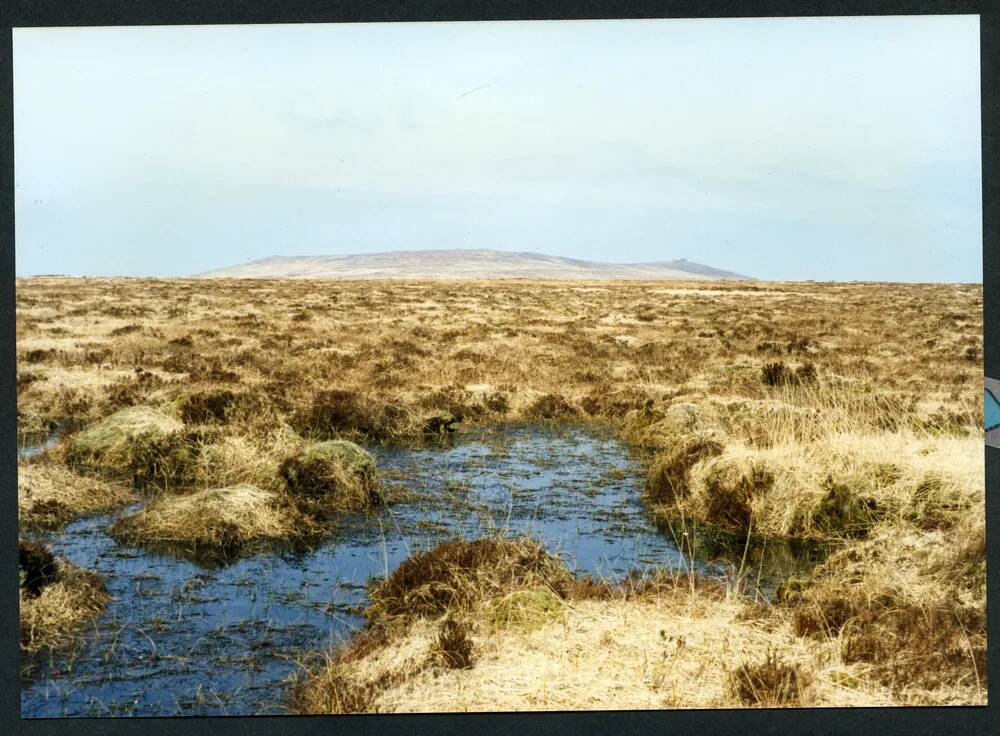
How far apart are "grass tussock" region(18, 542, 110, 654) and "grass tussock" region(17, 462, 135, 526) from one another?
1.70 meters

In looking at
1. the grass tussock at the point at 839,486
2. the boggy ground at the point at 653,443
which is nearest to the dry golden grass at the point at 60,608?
the boggy ground at the point at 653,443

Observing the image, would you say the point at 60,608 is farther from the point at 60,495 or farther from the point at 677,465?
the point at 677,465

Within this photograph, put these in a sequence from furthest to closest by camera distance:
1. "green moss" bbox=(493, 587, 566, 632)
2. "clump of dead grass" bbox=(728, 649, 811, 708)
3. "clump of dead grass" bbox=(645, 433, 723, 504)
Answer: "clump of dead grass" bbox=(645, 433, 723, 504), "green moss" bbox=(493, 587, 566, 632), "clump of dead grass" bbox=(728, 649, 811, 708)

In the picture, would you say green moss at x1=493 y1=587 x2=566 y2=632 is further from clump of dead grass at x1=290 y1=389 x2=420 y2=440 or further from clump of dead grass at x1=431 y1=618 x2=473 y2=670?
clump of dead grass at x1=290 y1=389 x2=420 y2=440

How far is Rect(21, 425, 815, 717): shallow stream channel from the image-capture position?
627 centimetres

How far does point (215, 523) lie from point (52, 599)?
6.58 ft

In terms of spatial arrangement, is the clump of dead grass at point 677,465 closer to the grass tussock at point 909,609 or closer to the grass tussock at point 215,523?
the grass tussock at point 909,609

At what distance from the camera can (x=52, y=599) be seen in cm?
712

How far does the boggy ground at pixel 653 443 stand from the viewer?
619cm

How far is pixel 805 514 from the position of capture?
9.23 metres

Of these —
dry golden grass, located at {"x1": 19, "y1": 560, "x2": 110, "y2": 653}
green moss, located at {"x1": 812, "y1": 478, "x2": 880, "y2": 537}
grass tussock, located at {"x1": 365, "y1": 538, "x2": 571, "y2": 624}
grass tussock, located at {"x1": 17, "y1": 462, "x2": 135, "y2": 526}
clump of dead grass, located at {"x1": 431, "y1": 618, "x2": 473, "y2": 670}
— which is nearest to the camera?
clump of dead grass, located at {"x1": 431, "y1": 618, "x2": 473, "y2": 670}

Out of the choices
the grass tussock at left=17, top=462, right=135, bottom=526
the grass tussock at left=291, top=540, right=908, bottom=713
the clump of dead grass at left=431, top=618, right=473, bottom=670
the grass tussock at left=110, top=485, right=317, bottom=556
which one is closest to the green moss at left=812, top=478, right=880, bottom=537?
the grass tussock at left=291, top=540, right=908, bottom=713

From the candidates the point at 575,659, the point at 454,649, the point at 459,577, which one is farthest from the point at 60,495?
the point at 575,659

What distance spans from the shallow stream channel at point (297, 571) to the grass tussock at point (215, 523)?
32 cm
